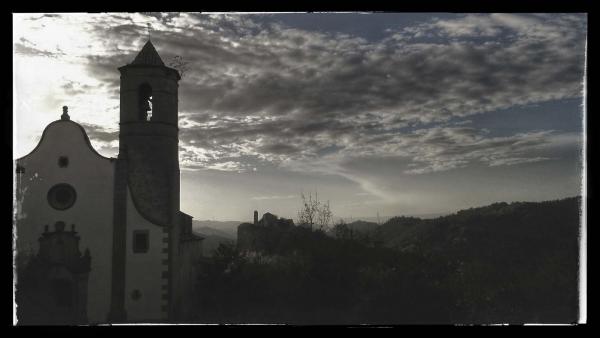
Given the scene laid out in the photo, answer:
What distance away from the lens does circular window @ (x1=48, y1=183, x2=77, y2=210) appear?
17.2 metres

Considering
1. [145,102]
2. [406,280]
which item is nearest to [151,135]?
[145,102]

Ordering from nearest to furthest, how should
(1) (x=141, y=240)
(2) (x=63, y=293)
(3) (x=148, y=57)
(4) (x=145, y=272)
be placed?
(2) (x=63, y=293) < (4) (x=145, y=272) < (1) (x=141, y=240) < (3) (x=148, y=57)

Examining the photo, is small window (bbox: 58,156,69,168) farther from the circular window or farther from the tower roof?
the tower roof

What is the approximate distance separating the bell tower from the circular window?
6.65ft

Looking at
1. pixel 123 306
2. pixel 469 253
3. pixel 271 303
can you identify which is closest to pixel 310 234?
pixel 271 303

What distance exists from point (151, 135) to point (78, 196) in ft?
10.7

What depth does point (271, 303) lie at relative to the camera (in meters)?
17.6

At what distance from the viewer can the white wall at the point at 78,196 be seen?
17047 mm

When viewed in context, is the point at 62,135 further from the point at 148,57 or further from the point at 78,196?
the point at 148,57

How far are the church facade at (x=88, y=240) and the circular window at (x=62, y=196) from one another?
30 mm

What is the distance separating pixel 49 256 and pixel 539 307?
16.0 m

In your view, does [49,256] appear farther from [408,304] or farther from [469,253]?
[469,253]

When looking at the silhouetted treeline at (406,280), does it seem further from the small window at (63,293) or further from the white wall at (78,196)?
the small window at (63,293)

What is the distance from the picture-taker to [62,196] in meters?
17.3
